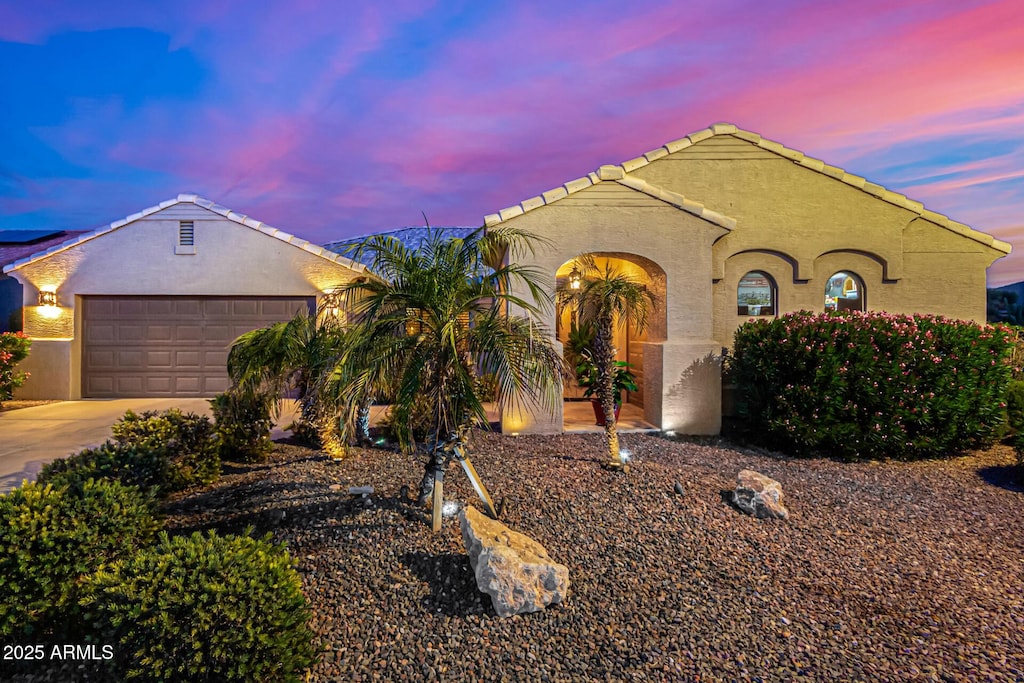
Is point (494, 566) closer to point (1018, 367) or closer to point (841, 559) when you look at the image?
point (841, 559)

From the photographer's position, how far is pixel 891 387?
23.0 ft

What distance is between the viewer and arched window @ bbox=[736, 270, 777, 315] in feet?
32.5

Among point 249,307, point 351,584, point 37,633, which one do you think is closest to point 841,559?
point 351,584

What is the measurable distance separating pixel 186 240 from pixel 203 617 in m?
11.6

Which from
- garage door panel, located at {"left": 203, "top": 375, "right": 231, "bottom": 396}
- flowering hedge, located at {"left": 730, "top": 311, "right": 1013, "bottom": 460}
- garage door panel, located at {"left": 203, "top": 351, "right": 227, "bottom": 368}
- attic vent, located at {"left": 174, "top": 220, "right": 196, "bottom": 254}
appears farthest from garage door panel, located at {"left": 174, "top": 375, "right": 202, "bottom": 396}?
flowering hedge, located at {"left": 730, "top": 311, "right": 1013, "bottom": 460}

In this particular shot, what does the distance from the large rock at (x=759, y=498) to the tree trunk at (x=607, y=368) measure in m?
1.40

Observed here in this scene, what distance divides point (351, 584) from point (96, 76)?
15682 mm

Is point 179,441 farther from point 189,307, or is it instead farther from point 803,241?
point 803,241

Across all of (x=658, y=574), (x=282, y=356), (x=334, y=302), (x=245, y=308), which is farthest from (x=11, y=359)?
(x=658, y=574)

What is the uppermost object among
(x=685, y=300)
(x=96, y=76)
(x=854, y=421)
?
(x=96, y=76)

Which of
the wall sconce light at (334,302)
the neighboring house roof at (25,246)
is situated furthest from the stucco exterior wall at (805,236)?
the neighboring house roof at (25,246)

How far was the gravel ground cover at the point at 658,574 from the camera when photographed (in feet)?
9.64

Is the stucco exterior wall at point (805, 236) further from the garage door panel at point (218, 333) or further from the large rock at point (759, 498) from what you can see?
the garage door panel at point (218, 333)

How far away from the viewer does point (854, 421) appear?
23.5 feet
